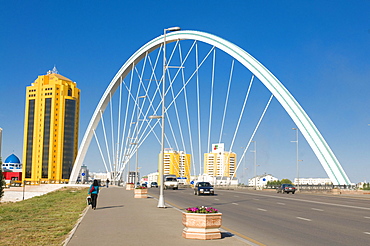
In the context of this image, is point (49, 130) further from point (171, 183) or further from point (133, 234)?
point (133, 234)

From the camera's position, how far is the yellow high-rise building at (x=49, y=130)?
14950cm

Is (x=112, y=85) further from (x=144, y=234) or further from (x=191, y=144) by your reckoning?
(x=144, y=234)

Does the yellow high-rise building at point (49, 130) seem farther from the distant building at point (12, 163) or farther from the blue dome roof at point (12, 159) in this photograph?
the blue dome roof at point (12, 159)

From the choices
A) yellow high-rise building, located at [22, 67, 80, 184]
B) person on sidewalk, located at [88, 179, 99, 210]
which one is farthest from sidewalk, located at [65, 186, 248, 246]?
yellow high-rise building, located at [22, 67, 80, 184]

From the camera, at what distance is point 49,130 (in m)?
151

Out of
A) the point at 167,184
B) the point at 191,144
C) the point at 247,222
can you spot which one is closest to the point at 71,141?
the point at 167,184

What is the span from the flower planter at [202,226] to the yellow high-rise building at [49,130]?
5611 inches

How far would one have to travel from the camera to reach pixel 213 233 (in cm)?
1180

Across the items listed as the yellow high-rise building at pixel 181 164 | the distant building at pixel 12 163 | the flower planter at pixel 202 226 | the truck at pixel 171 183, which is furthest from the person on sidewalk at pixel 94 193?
the distant building at pixel 12 163

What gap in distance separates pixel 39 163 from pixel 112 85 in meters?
81.2

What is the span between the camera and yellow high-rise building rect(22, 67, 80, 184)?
150m

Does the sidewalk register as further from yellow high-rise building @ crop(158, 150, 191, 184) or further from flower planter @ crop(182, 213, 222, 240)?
yellow high-rise building @ crop(158, 150, 191, 184)

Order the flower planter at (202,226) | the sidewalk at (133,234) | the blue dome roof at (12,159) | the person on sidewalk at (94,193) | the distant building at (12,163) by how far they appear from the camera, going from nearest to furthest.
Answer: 1. the sidewalk at (133,234)
2. the flower planter at (202,226)
3. the person on sidewalk at (94,193)
4. the distant building at (12,163)
5. the blue dome roof at (12,159)

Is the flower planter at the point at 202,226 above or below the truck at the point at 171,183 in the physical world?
above
